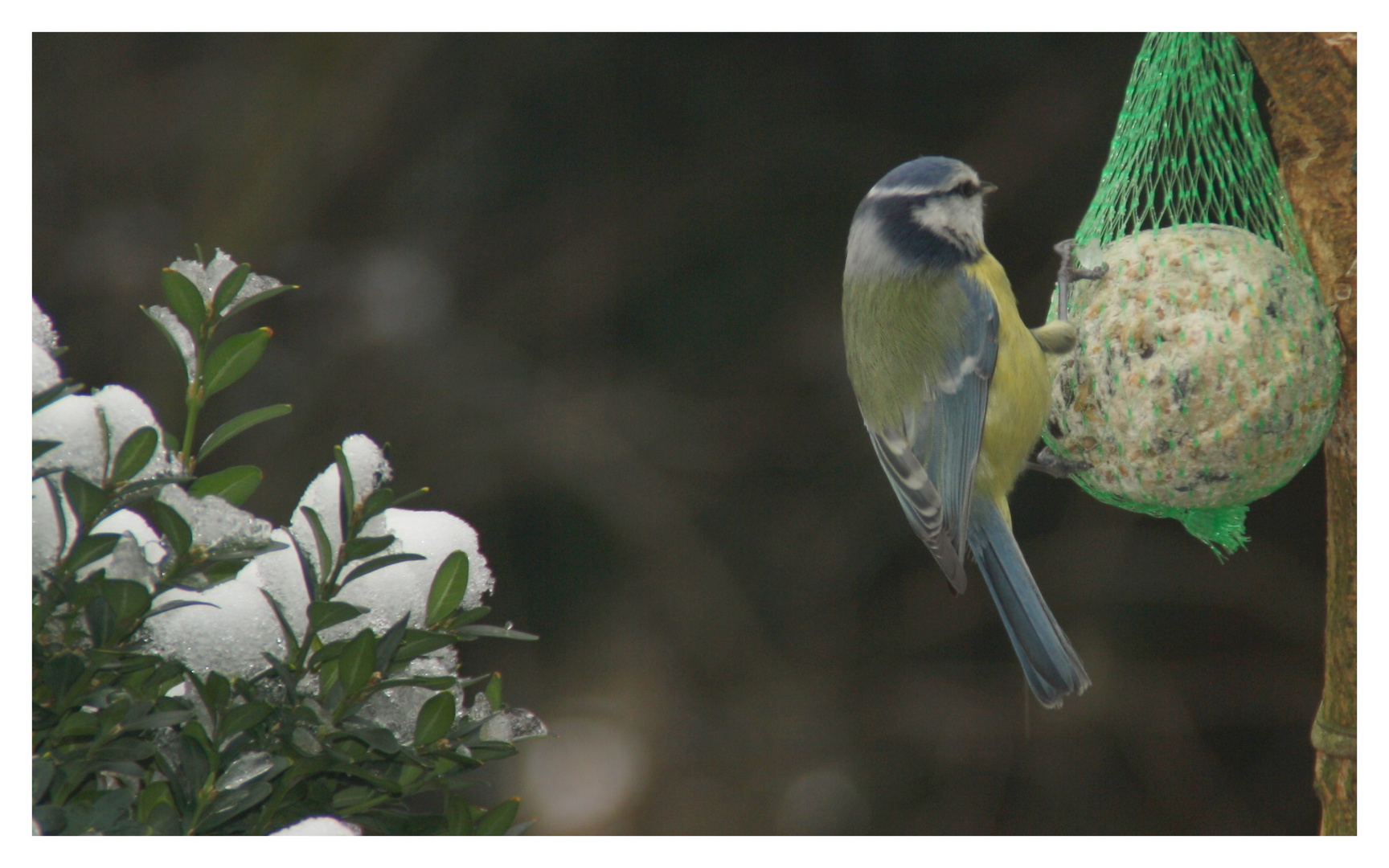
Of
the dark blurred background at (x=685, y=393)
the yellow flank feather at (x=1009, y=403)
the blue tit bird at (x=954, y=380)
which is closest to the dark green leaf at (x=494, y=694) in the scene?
the blue tit bird at (x=954, y=380)

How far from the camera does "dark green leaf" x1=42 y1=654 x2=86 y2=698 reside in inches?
29.5

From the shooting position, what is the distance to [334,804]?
87cm

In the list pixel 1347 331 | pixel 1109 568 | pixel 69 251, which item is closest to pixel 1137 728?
pixel 1109 568

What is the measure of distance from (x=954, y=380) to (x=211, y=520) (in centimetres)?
109

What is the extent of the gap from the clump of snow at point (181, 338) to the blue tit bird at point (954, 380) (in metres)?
1.01

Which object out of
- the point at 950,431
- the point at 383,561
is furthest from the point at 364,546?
the point at 950,431

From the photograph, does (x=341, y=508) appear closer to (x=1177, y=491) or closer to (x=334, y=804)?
(x=334, y=804)

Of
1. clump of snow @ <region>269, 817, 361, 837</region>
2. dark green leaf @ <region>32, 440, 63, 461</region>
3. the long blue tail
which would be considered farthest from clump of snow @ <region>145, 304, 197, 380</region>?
the long blue tail

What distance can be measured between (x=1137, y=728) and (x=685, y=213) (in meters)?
1.62

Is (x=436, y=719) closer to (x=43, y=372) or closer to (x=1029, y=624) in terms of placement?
(x=43, y=372)

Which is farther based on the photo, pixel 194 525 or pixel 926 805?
pixel 926 805

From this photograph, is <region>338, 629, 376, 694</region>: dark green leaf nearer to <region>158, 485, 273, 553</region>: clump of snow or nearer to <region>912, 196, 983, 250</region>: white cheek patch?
<region>158, 485, 273, 553</region>: clump of snow

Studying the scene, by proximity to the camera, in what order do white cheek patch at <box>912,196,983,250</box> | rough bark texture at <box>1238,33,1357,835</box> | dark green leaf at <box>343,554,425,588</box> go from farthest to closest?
white cheek patch at <box>912,196,983,250</box> < rough bark texture at <box>1238,33,1357,835</box> < dark green leaf at <box>343,554,425,588</box>
